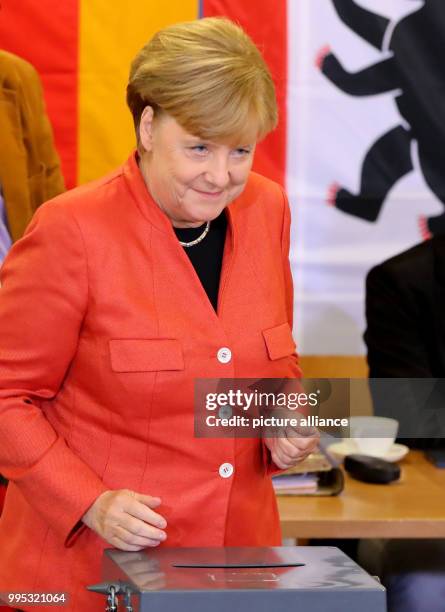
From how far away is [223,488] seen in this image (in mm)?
1538

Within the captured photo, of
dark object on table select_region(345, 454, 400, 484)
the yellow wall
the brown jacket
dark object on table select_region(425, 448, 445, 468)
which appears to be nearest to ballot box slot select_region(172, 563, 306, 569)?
dark object on table select_region(345, 454, 400, 484)

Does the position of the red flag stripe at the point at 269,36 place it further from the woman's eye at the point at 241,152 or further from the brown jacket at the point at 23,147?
the woman's eye at the point at 241,152

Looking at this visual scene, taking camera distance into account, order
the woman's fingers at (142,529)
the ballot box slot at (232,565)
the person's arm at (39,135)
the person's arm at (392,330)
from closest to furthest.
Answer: the ballot box slot at (232,565) < the woman's fingers at (142,529) < the person's arm at (39,135) < the person's arm at (392,330)

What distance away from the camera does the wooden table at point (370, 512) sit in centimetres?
199

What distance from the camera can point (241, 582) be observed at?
115 cm

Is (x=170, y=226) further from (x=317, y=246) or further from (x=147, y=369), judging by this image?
(x=317, y=246)

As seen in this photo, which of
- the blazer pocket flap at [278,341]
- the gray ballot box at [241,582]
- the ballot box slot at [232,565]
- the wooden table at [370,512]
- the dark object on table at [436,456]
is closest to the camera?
the gray ballot box at [241,582]

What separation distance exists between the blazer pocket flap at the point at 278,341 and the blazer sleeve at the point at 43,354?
28 cm

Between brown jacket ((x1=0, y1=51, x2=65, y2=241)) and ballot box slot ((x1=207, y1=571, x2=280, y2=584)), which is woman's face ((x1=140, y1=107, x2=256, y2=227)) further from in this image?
brown jacket ((x1=0, y1=51, x2=65, y2=241))

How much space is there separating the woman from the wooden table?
16.8 inches

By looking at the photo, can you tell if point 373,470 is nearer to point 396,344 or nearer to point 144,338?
point 396,344

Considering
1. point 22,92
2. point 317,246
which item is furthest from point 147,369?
point 317,246

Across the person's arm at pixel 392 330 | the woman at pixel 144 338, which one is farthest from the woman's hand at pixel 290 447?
the person's arm at pixel 392 330

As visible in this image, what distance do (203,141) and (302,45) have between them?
146 centimetres
